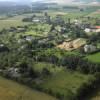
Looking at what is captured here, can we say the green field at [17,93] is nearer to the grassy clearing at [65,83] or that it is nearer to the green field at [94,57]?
the grassy clearing at [65,83]

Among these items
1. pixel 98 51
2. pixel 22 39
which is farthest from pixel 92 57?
pixel 22 39

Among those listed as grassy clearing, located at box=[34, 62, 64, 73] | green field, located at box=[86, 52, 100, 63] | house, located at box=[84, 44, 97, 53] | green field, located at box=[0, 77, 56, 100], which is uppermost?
house, located at box=[84, 44, 97, 53]

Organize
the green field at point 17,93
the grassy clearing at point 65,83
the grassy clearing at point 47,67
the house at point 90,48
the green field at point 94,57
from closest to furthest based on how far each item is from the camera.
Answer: the green field at point 17,93, the grassy clearing at point 65,83, the grassy clearing at point 47,67, the green field at point 94,57, the house at point 90,48

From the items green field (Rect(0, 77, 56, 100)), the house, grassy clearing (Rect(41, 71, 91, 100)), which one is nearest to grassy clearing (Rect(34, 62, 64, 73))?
grassy clearing (Rect(41, 71, 91, 100))

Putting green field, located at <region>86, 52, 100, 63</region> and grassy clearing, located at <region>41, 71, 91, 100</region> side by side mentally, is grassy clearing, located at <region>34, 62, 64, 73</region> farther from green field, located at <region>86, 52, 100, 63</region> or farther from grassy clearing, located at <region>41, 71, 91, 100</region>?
green field, located at <region>86, 52, 100, 63</region>

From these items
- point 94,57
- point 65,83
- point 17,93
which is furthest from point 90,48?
point 17,93

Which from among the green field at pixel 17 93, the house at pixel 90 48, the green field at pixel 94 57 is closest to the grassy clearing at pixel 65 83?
the green field at pixel 17 93
